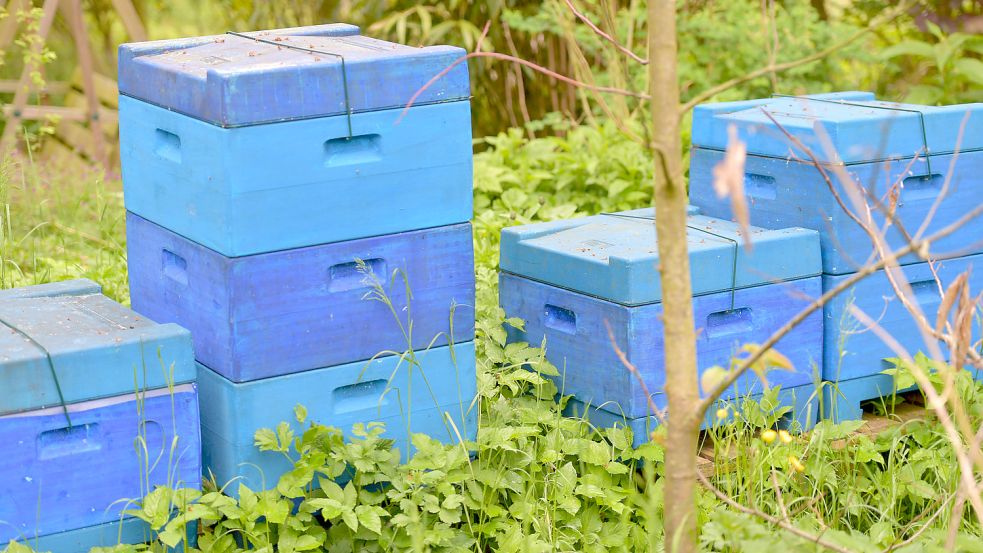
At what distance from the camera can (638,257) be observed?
2.56m

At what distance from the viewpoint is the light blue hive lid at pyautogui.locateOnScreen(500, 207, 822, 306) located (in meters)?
2.57

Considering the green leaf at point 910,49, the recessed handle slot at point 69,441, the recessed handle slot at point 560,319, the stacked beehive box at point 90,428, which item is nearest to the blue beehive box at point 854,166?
the recessed handle slot at point 560,319

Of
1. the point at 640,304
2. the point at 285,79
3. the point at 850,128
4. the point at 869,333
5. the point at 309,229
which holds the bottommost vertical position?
the point at 869,333

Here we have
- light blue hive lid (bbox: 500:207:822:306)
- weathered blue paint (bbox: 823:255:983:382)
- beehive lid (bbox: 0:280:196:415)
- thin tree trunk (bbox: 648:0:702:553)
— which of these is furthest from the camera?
weathered blue paint (bbox: 823:255:983:382)

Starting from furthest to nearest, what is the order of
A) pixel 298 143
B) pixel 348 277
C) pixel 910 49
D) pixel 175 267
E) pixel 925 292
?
1. pixel 910 49
2. pixel 925 292
3. pixel 175 267
4. pixel 348 277
5. pixel 298 143

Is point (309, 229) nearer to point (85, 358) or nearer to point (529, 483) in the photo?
point (85, 358)

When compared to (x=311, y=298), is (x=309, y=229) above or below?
above

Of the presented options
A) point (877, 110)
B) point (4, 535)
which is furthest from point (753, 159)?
point (4, 535)

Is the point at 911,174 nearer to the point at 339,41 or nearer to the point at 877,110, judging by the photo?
the point at 877,110

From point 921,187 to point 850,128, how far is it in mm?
298

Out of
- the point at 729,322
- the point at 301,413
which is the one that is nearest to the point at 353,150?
the point at 301,413

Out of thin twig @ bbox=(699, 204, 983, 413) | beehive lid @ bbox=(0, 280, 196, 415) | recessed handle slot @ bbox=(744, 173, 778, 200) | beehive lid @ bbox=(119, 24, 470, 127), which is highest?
beehive lid @ bbox=(119, 24, 470, 127)

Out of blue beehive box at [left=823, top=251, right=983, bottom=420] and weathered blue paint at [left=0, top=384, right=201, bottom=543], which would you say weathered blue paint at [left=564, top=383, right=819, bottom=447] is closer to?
blue beehive box at [left=823, top=251, right=983, bottom=420]

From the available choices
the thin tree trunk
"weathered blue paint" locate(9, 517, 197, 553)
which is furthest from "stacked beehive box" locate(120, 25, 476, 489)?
the thin tree trunk
